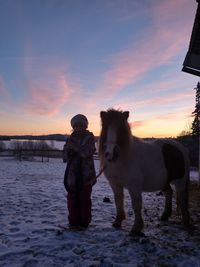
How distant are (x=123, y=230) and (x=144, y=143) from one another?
1556mm

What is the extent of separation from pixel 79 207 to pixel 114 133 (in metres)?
1.57

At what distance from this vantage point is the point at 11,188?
9289mm

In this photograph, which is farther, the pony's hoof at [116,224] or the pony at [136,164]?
the pony's hoof at [116,224]

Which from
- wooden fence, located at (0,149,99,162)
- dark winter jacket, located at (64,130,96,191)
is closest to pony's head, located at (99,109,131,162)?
dark winter jacket, located at (64,130,96,191)

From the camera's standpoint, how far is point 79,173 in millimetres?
5352

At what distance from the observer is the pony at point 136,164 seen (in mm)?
4754

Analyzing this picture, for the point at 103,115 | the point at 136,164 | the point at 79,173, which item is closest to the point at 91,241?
the point at 79,173

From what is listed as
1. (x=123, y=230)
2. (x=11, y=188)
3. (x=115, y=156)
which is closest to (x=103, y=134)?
(x=115, y=156)

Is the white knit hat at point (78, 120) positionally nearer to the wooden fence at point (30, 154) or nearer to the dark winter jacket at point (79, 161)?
the dark winter jacket at point (79, 161)

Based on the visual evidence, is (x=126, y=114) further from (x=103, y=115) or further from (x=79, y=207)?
(x=79, y=207)

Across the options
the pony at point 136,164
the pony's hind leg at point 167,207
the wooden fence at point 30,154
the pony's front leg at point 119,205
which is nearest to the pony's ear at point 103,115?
the pony at point 136,164

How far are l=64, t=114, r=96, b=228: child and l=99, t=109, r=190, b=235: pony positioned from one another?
1.27 feet

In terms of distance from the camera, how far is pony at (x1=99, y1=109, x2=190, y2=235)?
15.6 feet

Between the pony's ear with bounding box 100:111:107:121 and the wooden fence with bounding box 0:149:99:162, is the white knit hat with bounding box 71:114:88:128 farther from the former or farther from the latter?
the wooden fence with bounding box 0:149:99:162
